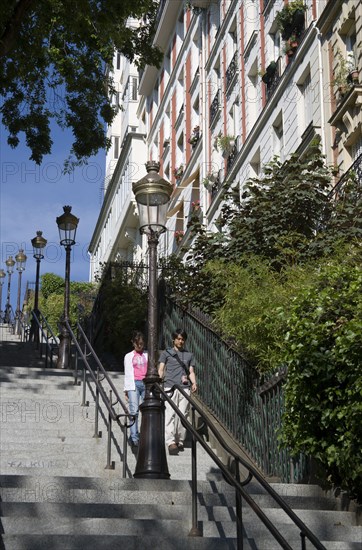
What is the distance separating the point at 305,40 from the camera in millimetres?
22172

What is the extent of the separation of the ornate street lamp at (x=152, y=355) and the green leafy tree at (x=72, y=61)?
5335 mm

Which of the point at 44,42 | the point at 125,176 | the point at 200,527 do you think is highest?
the point at 125,176

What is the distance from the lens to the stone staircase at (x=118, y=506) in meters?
7.38

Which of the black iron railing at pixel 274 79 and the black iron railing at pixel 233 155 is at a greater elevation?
the black iron railing at pixel 274 79

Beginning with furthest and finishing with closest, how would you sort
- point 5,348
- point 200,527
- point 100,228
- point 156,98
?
point 100,228
point 156,98
point 5,348
point 200,527

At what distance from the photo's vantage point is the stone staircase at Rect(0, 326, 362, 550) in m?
7.38

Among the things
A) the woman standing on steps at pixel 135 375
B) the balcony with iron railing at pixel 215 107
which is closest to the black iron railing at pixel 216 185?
the balcony with iron railing at pixel 215 107

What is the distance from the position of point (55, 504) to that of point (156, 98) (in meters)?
38.7

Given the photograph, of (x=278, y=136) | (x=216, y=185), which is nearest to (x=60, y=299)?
(x=216, y=185)

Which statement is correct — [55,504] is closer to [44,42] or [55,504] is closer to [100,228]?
[44,42]

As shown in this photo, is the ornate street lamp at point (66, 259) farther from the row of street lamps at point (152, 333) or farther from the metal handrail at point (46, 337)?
the row of street lamps at point (152, 333)

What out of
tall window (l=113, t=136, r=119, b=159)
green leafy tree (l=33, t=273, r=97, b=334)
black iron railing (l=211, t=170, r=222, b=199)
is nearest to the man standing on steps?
green leafy tree (l=33, t=273, r=97, b=334)

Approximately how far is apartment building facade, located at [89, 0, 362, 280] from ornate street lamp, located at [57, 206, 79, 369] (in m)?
2.29

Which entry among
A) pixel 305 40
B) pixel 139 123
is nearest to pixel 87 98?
pixel 305 40
